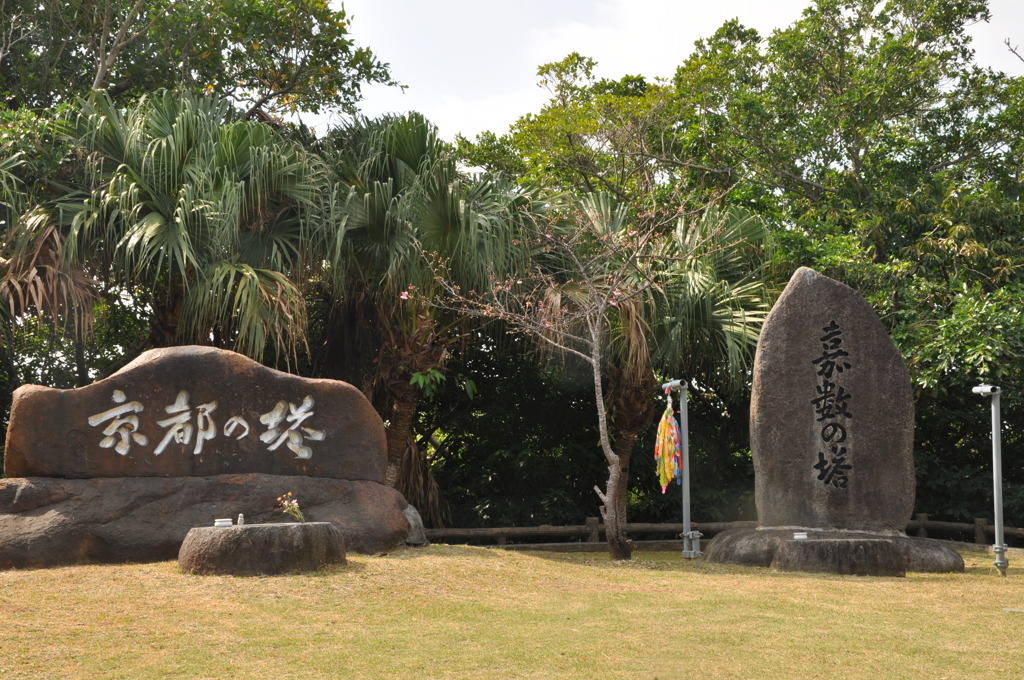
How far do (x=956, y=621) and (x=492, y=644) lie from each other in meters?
3.20

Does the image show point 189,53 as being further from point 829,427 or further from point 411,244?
point 829,427

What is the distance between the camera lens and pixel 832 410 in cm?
1097

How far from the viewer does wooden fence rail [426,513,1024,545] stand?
43.7ft

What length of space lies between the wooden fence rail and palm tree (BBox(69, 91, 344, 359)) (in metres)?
3.47

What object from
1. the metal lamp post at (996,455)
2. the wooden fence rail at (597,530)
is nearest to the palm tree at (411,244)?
the wooden fence rail at (597,530)

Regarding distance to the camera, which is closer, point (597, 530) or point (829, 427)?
point (829, 427)

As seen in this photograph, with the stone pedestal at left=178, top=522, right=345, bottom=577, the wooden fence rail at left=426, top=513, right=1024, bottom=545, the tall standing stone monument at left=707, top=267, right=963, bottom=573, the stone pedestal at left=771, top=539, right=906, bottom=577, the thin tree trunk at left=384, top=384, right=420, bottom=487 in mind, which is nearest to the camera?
the stone pedestal at left=178, top=522, right=345, bottom=577

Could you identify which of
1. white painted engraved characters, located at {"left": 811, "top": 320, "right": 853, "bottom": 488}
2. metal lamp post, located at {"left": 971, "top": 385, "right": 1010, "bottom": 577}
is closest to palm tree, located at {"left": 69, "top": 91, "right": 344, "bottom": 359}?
white painted engraved characters, located at {"left": 811, "top": 320, "right": 853, "bottom": 488}

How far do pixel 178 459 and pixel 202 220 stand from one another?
269 cm

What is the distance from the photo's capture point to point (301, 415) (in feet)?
31.5

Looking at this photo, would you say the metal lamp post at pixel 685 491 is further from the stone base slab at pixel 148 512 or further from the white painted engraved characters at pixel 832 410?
the stone base slab at pixel 148 512

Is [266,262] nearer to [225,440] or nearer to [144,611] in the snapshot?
[225,440]

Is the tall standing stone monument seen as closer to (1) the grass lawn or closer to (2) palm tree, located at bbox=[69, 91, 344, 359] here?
Result: (1) the grass lawn

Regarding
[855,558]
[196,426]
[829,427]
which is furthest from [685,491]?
[196,426]
